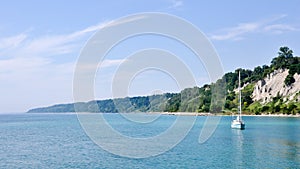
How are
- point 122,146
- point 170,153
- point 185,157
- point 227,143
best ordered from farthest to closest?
1. point 227,143
2. point 122,146
3. point 170,153
4. point 185,157

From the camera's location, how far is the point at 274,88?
164875mm

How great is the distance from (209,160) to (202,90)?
111m

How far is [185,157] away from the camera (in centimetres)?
3900

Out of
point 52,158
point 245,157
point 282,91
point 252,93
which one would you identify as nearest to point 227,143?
point 245,157

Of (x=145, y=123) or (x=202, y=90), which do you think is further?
(x=202, y=90)

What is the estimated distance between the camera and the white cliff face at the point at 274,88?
153 meters

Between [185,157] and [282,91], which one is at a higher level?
[282,91]

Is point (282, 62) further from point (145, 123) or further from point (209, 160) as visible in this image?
point (209, 160)

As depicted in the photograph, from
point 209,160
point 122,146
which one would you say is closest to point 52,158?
point 122,146

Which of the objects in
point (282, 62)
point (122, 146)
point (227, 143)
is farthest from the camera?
point (282, 62)

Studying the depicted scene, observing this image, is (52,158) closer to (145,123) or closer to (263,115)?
(145,123)

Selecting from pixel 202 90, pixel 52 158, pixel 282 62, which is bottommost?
pixel 52 158

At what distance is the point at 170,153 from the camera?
41.7 metres

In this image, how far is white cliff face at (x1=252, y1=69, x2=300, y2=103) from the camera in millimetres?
152750
